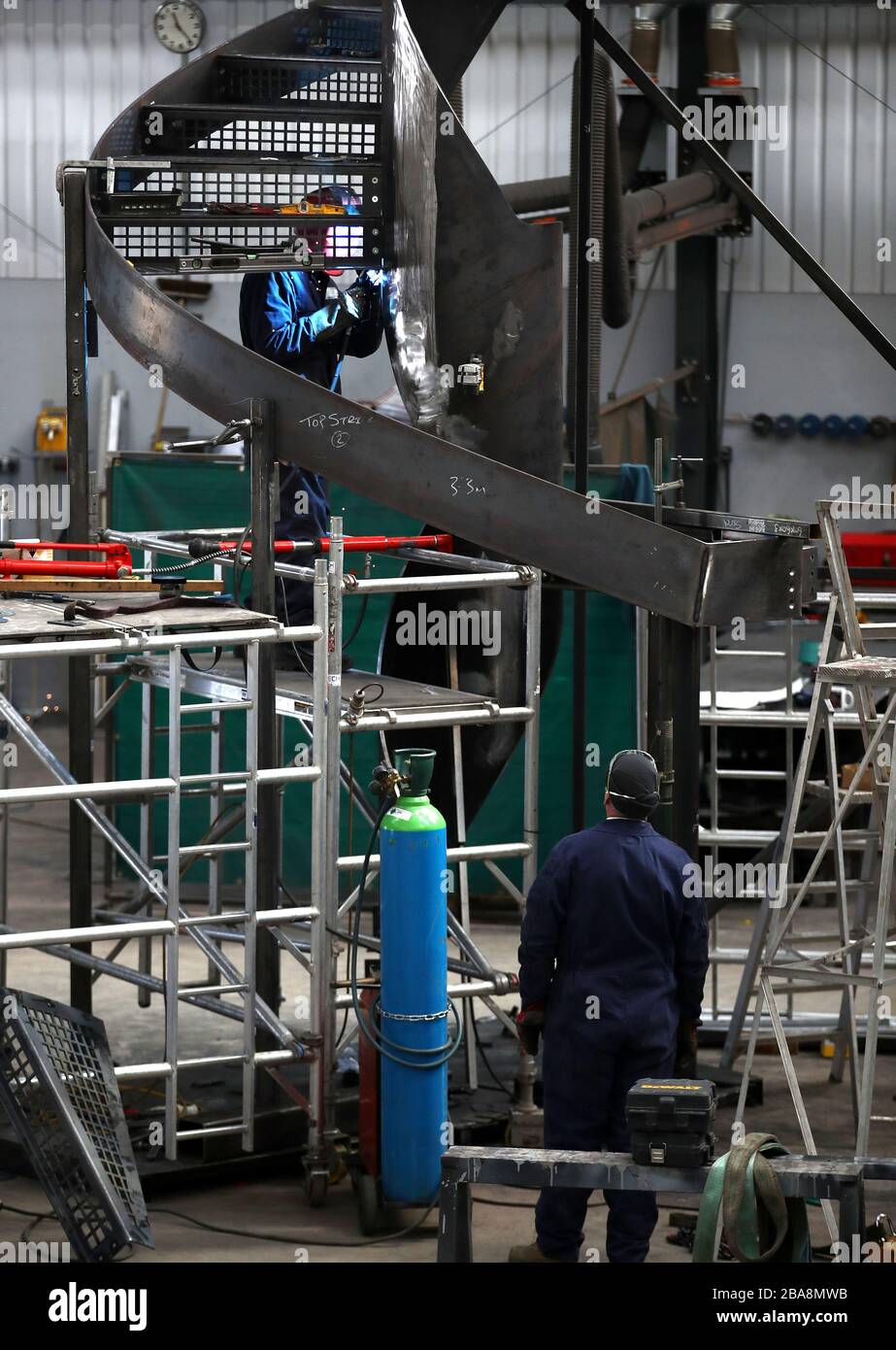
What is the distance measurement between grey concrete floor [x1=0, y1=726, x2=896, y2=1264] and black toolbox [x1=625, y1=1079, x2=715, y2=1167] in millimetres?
1986

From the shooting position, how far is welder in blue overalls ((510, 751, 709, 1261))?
6.16 meters

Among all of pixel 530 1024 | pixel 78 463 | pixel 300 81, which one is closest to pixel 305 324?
pixel 300 81

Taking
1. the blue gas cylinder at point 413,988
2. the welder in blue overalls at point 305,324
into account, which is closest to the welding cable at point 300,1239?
the blue gas cylinder at point 413,988

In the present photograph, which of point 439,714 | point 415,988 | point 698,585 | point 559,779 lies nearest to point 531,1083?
point 415,988

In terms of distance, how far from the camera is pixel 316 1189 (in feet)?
23.1

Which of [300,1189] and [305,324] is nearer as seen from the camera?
[300,1189]

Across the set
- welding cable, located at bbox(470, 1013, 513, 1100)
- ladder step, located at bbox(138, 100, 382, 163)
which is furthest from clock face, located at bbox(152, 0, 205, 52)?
welding cable, located at bbox(470, 1013, 513, 1100)

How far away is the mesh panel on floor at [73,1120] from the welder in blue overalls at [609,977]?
146cm

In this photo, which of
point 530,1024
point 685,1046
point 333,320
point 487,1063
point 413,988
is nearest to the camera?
point 530,1024

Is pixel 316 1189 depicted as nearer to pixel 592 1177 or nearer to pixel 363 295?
pixel 592 1177

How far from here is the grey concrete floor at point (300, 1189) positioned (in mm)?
6617

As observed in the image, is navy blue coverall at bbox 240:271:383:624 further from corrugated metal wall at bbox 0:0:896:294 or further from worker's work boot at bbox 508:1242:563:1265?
corrugated metal wall at bbox 0:0:896:294

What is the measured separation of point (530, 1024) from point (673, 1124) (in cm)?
163

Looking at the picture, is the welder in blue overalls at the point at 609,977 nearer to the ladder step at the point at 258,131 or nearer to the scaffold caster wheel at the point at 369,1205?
the scaffold caster wheel at the point at 369,1205
